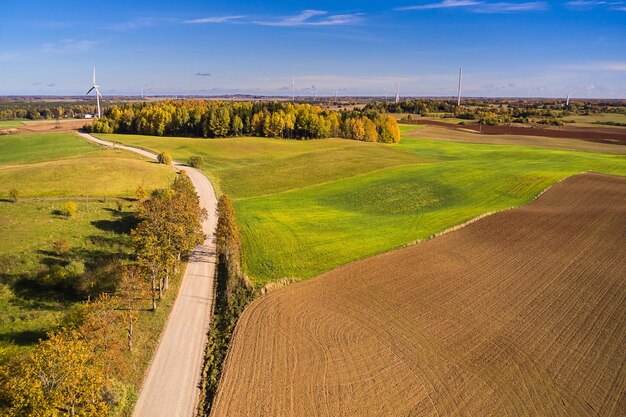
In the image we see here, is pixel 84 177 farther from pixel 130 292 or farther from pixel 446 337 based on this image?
pixel 446 337

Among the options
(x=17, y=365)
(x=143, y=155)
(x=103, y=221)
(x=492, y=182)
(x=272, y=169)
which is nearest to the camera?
(x=17, y=365)

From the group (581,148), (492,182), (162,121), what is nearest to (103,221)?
(492,182)

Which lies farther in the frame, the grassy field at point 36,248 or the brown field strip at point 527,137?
the brown field strip at point 527,137

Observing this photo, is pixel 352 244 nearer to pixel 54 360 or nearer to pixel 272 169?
pixel 54 360

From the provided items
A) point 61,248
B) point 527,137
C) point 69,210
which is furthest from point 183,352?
point 527,137

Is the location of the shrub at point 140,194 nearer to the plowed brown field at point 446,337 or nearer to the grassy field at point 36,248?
the grassy field at point 36,248

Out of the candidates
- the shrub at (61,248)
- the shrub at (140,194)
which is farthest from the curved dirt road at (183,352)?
the shrub at (140,194)
